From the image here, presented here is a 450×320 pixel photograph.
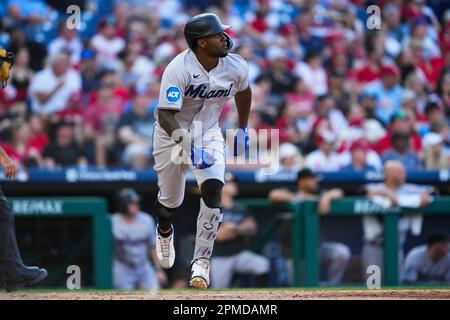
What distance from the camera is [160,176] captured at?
25.0 ft

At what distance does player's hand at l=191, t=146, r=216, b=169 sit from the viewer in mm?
7090

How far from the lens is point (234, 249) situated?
1034 centimetres

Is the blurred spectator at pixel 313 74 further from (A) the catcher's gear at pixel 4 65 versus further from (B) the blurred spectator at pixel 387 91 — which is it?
(A) the catcher's gear at pixel 4 65

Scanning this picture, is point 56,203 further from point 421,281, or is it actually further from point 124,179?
point 421,281

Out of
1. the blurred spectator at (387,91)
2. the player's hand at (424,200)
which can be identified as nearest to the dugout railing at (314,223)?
the player's hand at (424,200)

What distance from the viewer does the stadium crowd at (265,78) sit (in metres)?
11.7

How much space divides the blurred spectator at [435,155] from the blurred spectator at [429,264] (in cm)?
167

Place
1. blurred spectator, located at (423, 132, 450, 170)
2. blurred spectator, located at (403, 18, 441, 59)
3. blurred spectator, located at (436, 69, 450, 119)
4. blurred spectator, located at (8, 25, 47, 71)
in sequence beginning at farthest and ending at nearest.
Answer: blurred spectator, located at (403, 18, 441, 59), blurred spectator, located at (436, 69, 450, 119), blurred spectator, located at (8, 25, 47, 71), blurred spectator, located at (423, 132, 450, 170)

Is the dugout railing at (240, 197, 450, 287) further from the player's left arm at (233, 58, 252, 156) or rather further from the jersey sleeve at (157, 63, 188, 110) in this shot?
the jersey sleeve at (157, 63, 188, 110)

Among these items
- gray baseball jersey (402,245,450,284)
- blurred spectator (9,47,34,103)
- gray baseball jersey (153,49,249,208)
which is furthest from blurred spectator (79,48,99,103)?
gray baseball jersey (153,49,249,208)

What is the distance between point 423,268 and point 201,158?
12.9ft

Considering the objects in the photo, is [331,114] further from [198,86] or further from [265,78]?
[198,86]

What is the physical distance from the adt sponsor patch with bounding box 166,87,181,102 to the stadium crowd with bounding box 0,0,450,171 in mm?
4279
